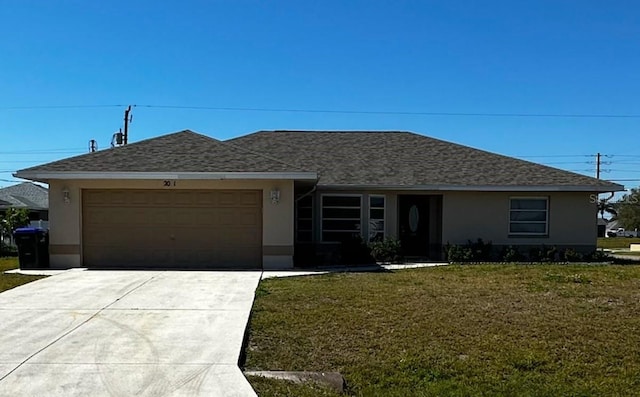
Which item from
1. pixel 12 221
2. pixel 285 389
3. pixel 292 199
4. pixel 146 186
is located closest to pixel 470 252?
pixel 292 199

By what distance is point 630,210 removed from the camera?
65500mm

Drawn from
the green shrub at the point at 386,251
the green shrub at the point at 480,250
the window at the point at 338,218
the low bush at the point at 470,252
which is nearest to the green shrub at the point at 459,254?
the low bush at the point at 470,252

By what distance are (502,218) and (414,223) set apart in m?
Result: 2.87

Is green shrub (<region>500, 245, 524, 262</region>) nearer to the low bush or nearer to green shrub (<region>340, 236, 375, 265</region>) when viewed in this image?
the low bush

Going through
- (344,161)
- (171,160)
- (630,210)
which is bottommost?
(630,210)

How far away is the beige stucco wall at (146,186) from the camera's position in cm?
1495

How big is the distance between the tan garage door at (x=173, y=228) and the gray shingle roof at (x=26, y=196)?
19.8 meters

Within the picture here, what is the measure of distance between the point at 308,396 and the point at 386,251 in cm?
1222

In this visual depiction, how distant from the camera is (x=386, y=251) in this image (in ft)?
56.7

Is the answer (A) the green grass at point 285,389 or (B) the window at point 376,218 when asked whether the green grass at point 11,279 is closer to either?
(A) the green grass at point 285,389

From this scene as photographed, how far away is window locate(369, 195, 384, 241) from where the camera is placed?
18516mm

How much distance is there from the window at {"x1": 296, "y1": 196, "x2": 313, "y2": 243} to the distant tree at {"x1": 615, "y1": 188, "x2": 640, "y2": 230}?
57163mm

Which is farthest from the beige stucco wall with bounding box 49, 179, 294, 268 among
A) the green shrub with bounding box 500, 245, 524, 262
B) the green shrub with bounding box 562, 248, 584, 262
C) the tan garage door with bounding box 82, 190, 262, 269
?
the green shrub with bounding box 562, 248, 584, 262

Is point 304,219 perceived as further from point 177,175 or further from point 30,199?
point 30,199
